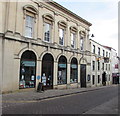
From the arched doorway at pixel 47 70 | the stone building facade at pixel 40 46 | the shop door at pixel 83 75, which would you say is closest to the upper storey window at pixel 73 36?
the stone building facade at pixel 40 46

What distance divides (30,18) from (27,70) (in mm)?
5366

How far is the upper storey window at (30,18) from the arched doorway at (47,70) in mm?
3008

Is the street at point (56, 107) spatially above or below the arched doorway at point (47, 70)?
below

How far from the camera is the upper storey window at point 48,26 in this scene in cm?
1656

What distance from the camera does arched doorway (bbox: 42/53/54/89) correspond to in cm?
1589

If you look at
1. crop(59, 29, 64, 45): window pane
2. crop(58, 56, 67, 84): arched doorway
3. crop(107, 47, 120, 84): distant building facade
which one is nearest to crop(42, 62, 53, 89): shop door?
crop(58, 56, 67, 84): arched doorway

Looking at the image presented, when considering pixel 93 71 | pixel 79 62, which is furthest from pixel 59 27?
pixel 93 71

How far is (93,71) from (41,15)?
607 inches

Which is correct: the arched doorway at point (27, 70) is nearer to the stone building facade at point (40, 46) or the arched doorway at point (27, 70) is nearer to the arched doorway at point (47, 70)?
the stone building facade at point (40, 46)

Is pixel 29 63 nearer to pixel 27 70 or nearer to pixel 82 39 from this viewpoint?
pixel 27 70

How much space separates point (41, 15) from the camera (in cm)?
1583

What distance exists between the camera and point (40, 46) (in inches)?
610

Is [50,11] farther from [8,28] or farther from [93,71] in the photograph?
[93,71]

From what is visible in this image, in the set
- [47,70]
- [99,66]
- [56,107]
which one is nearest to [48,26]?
[47,70]
